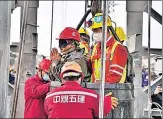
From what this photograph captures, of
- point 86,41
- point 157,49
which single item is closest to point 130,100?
point 86,41

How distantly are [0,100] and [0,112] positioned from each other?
0.11 metres

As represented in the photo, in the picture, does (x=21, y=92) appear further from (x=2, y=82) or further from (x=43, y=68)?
(x=2, y=82)

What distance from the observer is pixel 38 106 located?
478 cm

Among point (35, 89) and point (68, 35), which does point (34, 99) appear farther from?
point (68, 35)

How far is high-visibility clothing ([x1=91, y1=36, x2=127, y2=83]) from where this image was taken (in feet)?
13.7

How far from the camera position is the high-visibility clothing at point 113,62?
4.19 metres

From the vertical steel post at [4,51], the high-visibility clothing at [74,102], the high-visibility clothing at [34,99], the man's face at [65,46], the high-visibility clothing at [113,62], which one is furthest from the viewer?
the high-visibility clothing at [34,99]

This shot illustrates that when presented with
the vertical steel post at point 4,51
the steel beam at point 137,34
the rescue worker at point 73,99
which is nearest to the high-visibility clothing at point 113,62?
the rescue worker at point 73,99

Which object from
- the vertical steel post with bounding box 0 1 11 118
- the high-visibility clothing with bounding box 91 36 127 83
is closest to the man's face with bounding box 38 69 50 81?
the high-visibility clothing with bounding box 91 36 127 83

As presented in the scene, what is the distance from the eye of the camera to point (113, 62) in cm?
427

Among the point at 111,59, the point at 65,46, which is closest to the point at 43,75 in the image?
the point at 65,46

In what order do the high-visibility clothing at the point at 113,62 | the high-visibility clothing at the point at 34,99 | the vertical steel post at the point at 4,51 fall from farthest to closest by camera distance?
the high-visibility clothing at the point at 34,99
the high-visibility clothing at the point at 113,62
the vertical steel post at the point at 4,51

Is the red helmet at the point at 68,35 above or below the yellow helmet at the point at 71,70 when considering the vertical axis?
above

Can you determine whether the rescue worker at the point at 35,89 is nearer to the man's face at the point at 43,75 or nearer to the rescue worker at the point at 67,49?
the man's face at the point at 43,75
